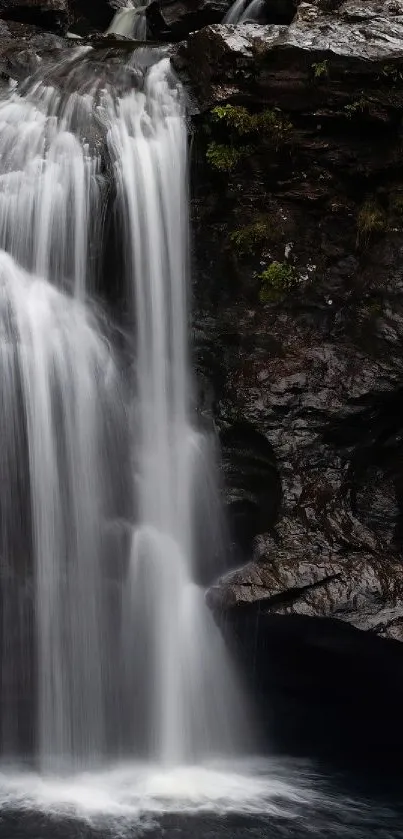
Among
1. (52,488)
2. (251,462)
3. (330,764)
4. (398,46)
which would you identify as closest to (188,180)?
(398,46)

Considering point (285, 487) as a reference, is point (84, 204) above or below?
above

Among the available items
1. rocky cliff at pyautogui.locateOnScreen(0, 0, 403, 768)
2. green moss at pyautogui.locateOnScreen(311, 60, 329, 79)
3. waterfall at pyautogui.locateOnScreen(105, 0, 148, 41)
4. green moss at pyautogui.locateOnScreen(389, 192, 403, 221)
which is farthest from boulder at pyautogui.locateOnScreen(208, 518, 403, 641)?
→ waterfall at pyautogui.locateOnScreen(105, 0, 148, 41)

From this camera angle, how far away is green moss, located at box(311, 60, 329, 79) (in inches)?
316

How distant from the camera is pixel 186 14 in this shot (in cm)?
1231

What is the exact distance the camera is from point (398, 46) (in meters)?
8.05

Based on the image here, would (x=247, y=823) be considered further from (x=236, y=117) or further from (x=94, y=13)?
(x=94, y=13)

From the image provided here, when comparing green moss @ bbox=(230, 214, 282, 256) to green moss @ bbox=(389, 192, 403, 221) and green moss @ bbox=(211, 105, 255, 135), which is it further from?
green moss @ bbox=(389, 192, 403, 221)

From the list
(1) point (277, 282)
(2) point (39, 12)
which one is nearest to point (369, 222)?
(1) point (277, 282)

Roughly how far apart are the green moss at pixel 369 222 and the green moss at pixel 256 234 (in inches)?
32.5

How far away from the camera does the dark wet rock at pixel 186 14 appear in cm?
1224

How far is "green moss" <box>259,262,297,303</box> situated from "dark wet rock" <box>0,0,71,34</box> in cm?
668

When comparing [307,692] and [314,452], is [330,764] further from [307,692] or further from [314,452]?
[314,452]

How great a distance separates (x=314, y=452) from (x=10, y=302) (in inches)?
127

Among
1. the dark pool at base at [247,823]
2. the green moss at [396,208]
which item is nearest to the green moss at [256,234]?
the green moss at [396,208]
